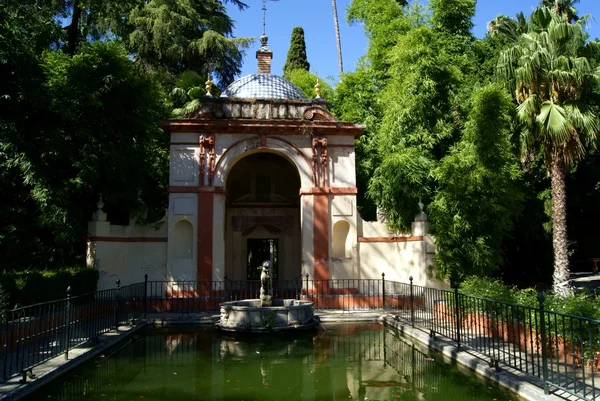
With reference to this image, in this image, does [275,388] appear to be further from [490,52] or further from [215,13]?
[215,13]

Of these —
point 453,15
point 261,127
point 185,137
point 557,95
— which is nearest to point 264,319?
point 261,127

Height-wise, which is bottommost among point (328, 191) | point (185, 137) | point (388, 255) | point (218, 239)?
point (388, 255)

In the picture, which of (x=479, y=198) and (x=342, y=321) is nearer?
(x=342, y=321)

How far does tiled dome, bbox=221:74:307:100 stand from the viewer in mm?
19375

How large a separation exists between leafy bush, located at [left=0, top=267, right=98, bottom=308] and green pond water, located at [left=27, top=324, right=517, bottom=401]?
7.16ft

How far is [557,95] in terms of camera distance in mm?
13391

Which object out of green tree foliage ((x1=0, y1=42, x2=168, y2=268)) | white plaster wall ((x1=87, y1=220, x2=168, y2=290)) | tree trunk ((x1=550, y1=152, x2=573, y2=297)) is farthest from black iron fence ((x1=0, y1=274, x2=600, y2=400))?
tree trunk ((x1=550, y1=152, x2=573, y2=297))

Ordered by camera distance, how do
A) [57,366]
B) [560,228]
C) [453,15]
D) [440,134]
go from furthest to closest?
[453,15] → [440,134] → [560,228] → [57,366]

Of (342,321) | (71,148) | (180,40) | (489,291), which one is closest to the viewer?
(489,291)

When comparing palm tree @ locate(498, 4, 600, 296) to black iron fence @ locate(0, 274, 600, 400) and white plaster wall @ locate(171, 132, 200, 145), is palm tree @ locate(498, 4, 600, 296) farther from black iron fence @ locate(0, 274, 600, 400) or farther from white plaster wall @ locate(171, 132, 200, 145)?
white plaster wall @ locate(171, 132, 200, 145)

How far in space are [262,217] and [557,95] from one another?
11764 millimetres

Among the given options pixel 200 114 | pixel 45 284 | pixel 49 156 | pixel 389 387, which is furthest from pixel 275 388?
pixel 200 114

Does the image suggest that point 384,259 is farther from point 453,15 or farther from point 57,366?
point 453,15

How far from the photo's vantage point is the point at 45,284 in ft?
33.8
